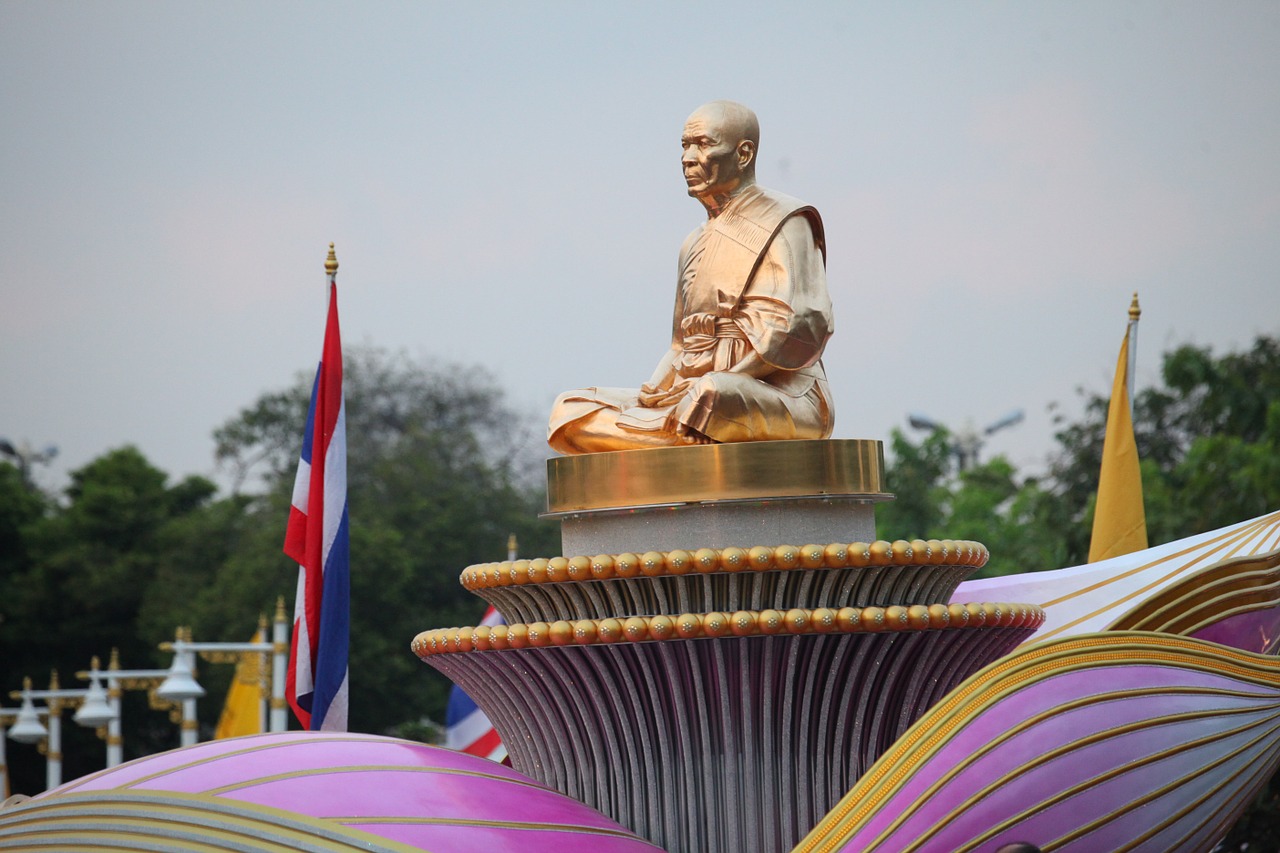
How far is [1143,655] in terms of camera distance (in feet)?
21.8

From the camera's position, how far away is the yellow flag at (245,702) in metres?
20.7

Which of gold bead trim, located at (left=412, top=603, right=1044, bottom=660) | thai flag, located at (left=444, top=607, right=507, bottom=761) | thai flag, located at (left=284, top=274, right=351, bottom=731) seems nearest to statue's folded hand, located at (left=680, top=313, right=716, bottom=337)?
gold bead trim, located at (left=412, top=603, right=1044, bottom=660)

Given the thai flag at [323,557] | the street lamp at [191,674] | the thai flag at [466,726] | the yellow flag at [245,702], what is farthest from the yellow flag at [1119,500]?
the yellow flag at [245,702]

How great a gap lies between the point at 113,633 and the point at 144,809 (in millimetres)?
31415

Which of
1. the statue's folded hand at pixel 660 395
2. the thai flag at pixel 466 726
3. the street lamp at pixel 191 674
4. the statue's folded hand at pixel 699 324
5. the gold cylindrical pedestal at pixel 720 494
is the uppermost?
the statue's folded hand at pixel 699 324

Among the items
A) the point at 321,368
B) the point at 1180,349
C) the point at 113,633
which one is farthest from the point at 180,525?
the point at 321,368

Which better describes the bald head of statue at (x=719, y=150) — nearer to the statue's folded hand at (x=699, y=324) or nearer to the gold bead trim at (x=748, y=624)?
the statue's folded hand at (x=699, y=324)

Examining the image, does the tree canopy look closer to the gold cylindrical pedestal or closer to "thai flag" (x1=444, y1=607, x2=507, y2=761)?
A: "thai flag" (x1=444, y1=607, x2=507, y2=761)

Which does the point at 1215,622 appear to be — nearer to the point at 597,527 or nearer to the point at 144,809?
the point at 597,527

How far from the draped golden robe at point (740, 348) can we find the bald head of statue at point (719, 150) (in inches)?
2.9

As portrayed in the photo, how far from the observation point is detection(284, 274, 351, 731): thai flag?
10.9 m

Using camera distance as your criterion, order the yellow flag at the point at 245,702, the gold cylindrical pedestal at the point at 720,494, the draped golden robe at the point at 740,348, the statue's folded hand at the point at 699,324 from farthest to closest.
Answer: the yellow flag at the point at 245,702 < the statue's folded hand at the point at 699,324 < the draped golden robe at the point at 740,348 < the gold cylindrical pedestal at the point at 720,494

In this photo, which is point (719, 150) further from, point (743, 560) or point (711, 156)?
point (743, 560)

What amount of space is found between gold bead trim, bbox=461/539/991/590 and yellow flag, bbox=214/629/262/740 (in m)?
A: 14.2
